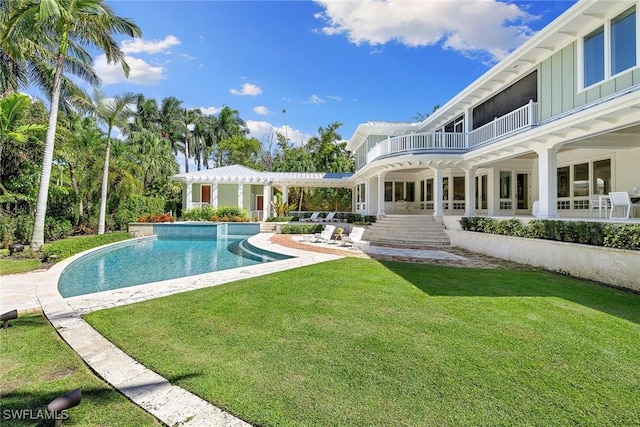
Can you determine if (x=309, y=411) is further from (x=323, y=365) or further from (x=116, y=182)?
(x=116, y=182)

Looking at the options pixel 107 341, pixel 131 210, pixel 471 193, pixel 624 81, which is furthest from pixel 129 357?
pixel 131 210

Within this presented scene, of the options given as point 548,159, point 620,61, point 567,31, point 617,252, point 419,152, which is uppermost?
point 567,31

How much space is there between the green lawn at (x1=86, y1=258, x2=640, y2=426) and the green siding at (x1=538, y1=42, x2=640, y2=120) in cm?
612

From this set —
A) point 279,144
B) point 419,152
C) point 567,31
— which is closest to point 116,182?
point 419,152

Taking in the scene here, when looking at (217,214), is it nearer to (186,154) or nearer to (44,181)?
(44,181)

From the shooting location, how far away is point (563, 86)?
428 inches

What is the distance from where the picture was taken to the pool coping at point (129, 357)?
288cm

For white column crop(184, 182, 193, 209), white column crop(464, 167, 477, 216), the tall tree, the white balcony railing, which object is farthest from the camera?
white column crop(184, 182, 193, 209)

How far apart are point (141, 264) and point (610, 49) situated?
16.5 meters

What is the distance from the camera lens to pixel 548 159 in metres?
10.8

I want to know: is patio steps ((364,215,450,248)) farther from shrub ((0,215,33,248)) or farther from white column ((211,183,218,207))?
shrub ((0,215,33,248))

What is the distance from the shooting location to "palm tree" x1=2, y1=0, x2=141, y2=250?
1153 centimetres

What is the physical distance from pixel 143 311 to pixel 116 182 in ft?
65.3

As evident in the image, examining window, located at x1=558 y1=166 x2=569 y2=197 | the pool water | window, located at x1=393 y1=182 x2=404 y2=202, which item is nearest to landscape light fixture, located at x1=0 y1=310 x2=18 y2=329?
the pool water
